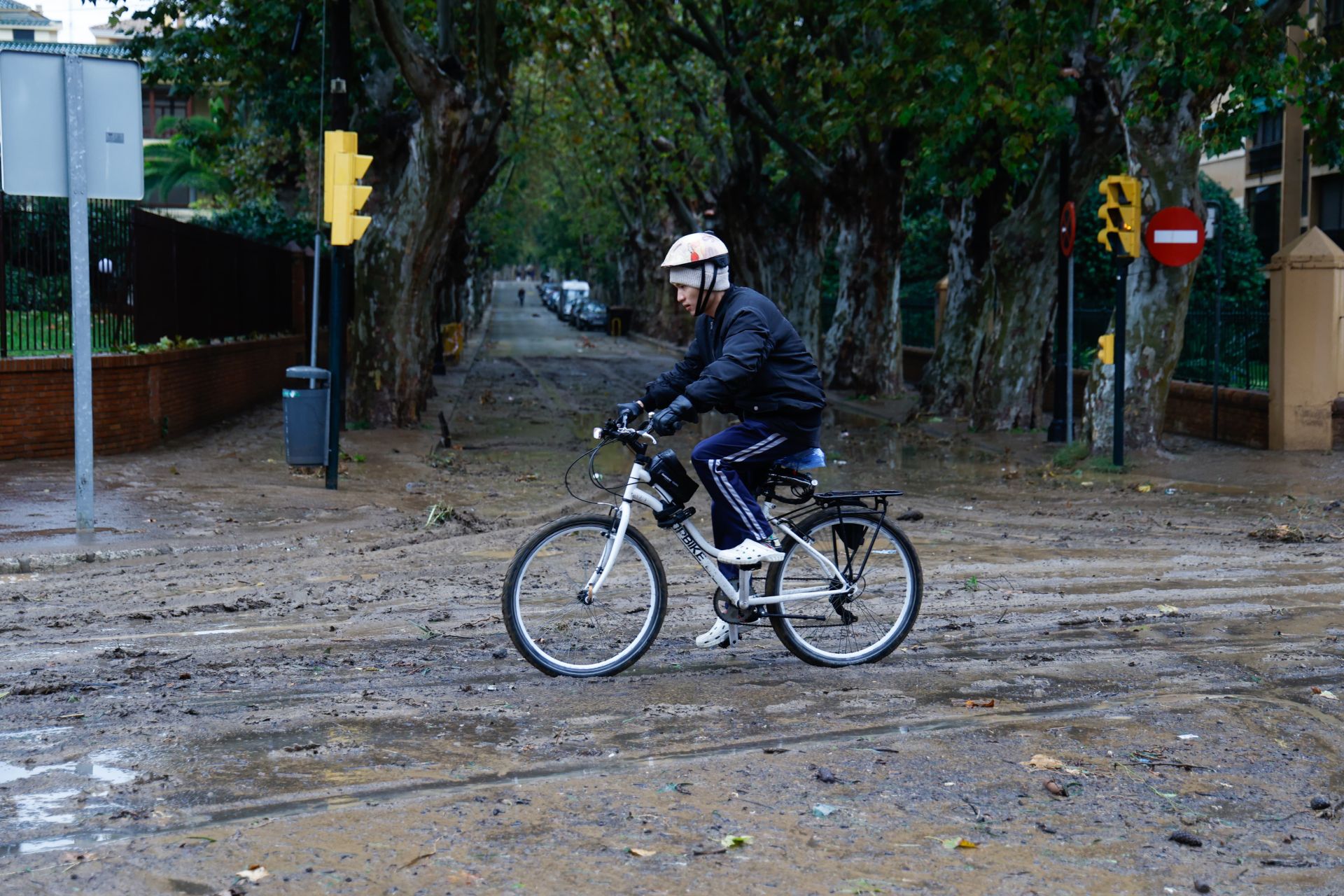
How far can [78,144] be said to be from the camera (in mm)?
10547

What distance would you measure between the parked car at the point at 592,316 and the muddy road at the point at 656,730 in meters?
60.9

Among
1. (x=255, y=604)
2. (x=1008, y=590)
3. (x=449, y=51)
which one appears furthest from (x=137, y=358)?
(x=1008, y=590)

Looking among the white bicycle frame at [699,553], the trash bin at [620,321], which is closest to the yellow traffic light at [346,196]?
the white bicycle frame at [699,553]

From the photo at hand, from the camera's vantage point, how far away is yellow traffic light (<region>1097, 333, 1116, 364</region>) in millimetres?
16422

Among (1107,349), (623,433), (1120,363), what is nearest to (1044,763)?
(623,433)

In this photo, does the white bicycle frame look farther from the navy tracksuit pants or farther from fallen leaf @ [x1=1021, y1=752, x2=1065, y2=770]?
fallen leaf @ [x1=1021, y1=752, x2=1065, y2=770]

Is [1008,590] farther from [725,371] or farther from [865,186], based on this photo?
[865,186]

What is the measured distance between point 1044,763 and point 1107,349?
1202 cm

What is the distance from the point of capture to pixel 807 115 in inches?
977

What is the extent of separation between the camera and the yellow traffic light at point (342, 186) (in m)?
13.8

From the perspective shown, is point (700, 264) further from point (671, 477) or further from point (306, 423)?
point (306, 423)

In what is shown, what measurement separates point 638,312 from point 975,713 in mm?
64538

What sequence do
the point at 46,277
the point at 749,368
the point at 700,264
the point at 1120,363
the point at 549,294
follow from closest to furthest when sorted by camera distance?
the point at 749,368 → the point at 700,264 → the point at 46,277 → the point at 1120,363 → the point at 549,294

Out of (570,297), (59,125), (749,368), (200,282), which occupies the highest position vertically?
(570,297)
